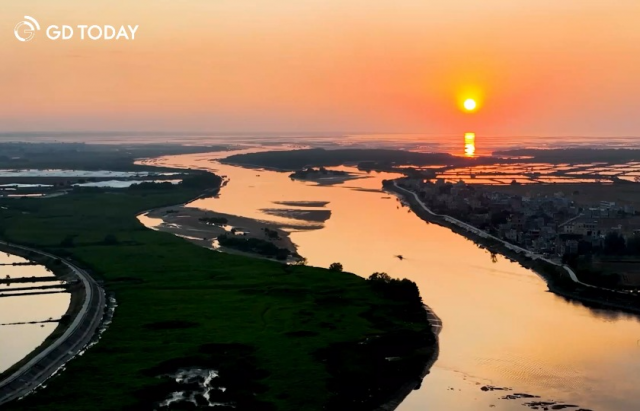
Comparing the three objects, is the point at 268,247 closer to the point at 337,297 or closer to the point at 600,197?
the point at 337,297

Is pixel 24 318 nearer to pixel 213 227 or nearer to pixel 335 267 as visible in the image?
pixel 335 267

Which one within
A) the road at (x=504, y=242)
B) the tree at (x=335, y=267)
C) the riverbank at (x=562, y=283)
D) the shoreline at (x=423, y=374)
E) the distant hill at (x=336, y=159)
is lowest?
the shoreline at (x=423, y=374)

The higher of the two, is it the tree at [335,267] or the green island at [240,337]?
the tree at [335,267]

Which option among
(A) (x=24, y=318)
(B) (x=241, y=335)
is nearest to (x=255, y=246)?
(A) (x=24, y=318)

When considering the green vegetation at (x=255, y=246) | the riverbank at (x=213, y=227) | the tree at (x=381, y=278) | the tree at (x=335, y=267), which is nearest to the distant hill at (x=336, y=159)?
the riverbank at (x=213, y=227)

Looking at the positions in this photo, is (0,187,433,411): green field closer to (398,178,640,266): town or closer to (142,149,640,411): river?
(142,149,640,411): river

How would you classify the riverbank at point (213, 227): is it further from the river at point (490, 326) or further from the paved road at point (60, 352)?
the paved road at point (60, 352)

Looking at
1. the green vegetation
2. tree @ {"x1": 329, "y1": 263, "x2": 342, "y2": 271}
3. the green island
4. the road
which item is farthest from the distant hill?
the green island
